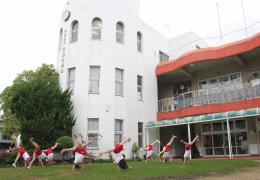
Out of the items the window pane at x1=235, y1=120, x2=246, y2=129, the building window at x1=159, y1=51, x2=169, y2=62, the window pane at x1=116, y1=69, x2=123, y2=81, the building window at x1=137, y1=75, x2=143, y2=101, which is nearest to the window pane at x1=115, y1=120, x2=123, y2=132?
the building window at x1=137, y1=75, x2=143, y2=101

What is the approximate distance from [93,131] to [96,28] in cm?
773

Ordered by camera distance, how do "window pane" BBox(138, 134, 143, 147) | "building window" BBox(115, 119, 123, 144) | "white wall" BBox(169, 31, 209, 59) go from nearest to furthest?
"building window" BBox(115, 119, 123, 144) < "window pane" BBox(138, 134, 143, 147) < "white wall" BBox(169, 31, 209, 59)

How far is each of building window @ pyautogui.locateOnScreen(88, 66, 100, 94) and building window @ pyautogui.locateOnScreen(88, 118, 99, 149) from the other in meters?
2.06

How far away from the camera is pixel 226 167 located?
12.2 metres

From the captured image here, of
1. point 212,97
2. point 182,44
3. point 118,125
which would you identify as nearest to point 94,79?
point 118,125

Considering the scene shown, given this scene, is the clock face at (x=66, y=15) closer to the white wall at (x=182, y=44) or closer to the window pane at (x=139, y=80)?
the window pane at (x=139, y=80)

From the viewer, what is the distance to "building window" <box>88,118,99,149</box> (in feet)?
63.1

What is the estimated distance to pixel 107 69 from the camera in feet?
68.1

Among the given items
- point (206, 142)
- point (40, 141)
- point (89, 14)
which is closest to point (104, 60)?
point (89, 14)

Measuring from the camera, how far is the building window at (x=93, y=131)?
19.2 metres

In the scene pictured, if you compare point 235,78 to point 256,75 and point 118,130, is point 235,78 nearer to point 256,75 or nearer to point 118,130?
point 256,75

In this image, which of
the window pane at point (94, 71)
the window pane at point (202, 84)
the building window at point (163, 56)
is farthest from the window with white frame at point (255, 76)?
the window pane at point (94, 71)

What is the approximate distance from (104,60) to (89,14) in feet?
12.3

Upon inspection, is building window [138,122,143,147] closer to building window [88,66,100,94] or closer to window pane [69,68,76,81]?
building window [88,66,100,94]
